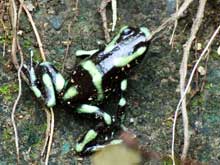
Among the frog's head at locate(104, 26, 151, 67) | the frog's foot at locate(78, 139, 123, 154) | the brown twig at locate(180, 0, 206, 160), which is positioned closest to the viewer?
the brown twig at locate(180, 0, 206, 160)

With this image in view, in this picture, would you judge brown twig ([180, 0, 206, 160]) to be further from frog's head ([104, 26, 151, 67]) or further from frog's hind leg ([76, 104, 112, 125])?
frog's hind leg ([76, 104, 112, 125])

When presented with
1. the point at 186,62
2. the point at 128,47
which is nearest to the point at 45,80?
the point at 128,47

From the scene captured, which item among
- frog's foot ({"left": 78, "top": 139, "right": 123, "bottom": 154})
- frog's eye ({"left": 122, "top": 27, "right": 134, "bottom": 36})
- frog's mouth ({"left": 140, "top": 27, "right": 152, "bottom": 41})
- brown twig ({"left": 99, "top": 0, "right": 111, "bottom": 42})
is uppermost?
brown twig ({"left": 99, "top": 0, "right": 111, "bottom": 42})

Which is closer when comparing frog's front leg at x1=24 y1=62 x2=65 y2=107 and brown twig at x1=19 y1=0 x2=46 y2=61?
frog's front leg at x1=24 y1=62 x2=65 y2=107

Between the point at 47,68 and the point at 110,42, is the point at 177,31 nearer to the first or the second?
the point at 110,42

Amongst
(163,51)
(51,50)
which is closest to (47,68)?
(51,50)

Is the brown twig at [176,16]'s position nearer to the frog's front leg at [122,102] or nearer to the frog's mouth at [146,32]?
the frog's mouth at [146,32]

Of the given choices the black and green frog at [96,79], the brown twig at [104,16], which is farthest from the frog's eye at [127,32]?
the brown twig at [104,16]

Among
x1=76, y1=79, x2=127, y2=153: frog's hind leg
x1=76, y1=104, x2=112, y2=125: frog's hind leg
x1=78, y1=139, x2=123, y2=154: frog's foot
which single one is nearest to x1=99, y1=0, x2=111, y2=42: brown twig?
x1=76, y1=79, x2=127, y2=153: frog's hind leg
